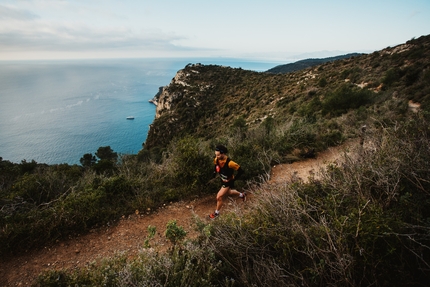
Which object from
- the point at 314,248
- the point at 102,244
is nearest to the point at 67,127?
the point at 102,244

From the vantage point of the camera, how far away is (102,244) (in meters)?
4.32

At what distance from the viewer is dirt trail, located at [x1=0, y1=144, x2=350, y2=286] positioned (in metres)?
3.66

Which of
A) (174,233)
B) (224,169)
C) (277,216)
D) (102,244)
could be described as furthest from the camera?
(224,169)

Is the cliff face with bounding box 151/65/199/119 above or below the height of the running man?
below

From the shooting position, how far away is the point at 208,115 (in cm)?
3484

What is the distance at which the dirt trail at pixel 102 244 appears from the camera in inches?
144

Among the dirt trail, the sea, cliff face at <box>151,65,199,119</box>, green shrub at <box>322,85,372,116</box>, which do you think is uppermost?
green shrub at <box>322,85,372,116</box>

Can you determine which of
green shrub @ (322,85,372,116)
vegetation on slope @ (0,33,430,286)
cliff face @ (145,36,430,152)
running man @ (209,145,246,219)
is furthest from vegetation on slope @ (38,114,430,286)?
green shrub @ (322,85,372,116)

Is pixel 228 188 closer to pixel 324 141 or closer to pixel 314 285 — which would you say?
pixel 314 285

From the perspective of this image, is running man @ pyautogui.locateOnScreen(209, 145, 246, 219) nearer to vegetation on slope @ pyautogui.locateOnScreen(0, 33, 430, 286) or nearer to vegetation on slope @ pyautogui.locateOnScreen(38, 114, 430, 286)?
vegetation on slope @ pyautogui.locateOnScreen(0, 33, 430, 286)

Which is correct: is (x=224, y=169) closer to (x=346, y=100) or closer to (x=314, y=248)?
(x=314, y=248)

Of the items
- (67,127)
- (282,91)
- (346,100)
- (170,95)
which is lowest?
(67,127)

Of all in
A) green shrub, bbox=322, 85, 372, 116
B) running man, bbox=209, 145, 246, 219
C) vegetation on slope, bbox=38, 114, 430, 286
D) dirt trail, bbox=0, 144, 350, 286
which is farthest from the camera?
green shrub, bbox=322, 85, 372, 116

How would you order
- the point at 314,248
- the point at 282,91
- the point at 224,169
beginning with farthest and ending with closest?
1. the point at 282,91
2. the point at 224,169
3. the point at 314,248
